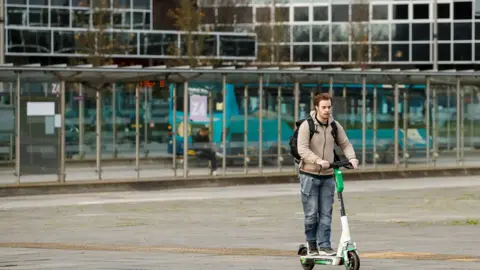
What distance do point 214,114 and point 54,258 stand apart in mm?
18404

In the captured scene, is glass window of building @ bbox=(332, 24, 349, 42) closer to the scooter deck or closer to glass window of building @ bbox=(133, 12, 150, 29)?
glass window of building @ bbox=(133, 12, 150, 29)

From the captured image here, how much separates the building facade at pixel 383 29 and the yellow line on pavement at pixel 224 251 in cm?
6225

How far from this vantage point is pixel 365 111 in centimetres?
3569

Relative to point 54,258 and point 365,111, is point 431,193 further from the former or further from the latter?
point 54,258

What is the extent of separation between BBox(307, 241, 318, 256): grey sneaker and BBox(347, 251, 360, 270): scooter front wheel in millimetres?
753

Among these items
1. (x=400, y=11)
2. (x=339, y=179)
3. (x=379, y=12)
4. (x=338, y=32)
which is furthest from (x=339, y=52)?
(x=339, y=179)

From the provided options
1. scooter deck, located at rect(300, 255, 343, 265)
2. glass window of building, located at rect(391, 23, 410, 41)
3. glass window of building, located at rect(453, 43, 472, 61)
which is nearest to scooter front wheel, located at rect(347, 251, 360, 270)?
scooter deck, located at rect(300, 255, 343, 265)

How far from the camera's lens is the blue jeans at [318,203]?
→ 13445 mm

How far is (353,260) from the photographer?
12531 mm

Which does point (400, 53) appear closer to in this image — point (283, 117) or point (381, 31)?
point (381, 31)

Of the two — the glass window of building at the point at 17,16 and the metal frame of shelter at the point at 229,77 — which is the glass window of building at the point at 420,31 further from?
the metal frame of shelter at the point at 229,77

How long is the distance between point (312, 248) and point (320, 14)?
74.2m

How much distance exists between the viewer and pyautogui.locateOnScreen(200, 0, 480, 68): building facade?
8306 cm

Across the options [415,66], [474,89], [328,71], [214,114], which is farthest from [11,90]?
[415,66]
